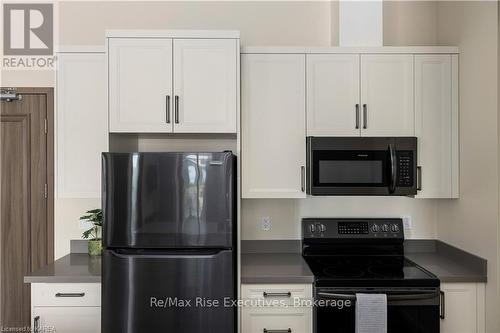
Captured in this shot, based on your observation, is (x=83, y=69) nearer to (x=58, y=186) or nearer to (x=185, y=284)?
(x=58, y=186)

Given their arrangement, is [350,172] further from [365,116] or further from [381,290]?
[381,290]

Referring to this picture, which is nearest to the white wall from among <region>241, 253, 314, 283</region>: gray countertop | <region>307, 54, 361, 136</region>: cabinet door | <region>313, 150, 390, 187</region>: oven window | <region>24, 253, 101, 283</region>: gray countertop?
<region>313, 150, 390, 187</region>: oven window

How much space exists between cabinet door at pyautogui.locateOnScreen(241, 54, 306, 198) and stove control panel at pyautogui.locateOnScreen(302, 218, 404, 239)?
0.39m

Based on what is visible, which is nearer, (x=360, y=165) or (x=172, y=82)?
(x=172, y=82)

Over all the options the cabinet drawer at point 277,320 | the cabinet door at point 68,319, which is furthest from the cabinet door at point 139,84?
the cabinet drawer at point 277,320

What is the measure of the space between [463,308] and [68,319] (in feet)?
7.42

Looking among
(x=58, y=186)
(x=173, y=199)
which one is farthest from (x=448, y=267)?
(x=58, y=186)

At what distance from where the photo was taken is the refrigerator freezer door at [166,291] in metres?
2.25

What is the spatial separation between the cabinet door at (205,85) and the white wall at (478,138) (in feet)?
4.60

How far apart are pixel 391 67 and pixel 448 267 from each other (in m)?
1.30

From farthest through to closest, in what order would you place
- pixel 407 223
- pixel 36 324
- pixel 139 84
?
pixel 407 223
pixel 139 84
pixel 36 324

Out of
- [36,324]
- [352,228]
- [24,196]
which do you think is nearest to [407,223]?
[352,228]

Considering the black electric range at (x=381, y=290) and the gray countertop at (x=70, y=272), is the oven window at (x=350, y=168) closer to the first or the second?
the black electric range at (x=381, y=290)

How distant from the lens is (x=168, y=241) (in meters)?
2.26
